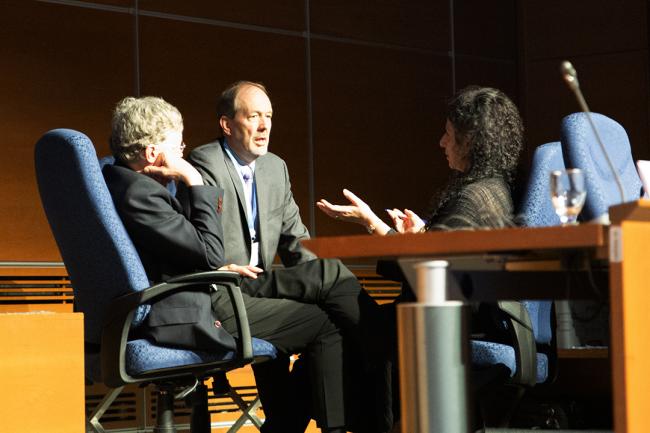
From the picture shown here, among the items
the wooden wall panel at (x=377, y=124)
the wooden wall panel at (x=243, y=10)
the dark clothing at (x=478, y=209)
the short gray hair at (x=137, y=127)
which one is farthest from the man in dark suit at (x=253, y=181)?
the wooden wall panel at (x=377, y=124)

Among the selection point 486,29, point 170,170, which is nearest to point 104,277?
point 170,170

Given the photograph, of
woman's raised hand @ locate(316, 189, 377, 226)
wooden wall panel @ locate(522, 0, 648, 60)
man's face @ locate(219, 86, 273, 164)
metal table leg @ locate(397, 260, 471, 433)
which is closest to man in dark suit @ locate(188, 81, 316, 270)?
man's face @ locate(219, 86, 273, 164)

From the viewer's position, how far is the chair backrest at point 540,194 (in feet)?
10.1

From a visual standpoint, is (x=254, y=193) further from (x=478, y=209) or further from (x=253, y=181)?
(x=478, y=209)

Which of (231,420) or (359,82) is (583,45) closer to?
(359,82)

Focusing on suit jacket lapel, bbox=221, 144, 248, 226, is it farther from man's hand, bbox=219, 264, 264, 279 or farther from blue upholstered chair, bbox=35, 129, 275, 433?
blue upholstered chair, bbox=35, 129, 275, 433

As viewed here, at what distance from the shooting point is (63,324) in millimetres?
2848

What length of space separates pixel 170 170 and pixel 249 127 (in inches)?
29.5

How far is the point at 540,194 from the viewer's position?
10.1ft

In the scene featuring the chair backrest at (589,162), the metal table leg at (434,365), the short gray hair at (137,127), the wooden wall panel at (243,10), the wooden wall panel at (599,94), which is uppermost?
the wooden wall panel at (243,10)

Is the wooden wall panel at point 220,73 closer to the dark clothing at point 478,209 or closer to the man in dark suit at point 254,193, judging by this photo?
the man in dark suit at point 254,193

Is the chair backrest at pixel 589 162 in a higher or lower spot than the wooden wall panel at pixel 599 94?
lower

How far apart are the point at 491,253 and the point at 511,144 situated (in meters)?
1.45

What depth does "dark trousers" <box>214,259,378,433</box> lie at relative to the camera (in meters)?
3.20
